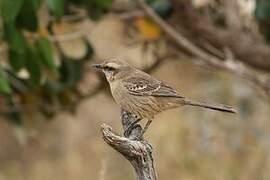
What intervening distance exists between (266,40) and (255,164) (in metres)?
Answer: 2.33

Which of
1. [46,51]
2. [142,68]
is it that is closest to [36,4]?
[46,51]

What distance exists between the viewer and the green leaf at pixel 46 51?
625 cm

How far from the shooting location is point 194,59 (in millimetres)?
7312

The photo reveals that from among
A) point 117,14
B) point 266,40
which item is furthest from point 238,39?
point 117,14

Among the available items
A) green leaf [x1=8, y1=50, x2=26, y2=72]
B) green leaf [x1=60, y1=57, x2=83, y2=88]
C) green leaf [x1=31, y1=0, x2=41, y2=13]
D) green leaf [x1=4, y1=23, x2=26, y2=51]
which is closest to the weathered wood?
green leaf [x1=31, y1=0, x2=41, y2=13]

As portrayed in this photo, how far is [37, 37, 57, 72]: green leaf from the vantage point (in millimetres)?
6248

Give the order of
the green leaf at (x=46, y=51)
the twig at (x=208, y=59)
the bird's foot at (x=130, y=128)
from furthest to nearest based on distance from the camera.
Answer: the twig at (x=208, y=59), the green leaf at (x=46, y=51), the bird's foot at (x=130, y=128)

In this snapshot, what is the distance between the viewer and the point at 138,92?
5.63 m

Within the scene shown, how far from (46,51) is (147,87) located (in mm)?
925

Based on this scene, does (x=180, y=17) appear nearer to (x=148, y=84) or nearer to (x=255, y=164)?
(x=148, y=84)

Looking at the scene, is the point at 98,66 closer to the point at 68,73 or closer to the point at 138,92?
the point at 138,92

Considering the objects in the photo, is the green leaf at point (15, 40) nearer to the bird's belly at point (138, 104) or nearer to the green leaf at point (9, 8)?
the green leaf at point (9, 8)

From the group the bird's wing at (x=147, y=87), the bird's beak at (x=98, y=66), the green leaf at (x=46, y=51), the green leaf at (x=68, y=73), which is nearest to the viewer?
the bird's beak at (x=98, y=66)

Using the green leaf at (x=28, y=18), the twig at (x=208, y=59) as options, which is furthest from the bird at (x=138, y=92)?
the twig at (x=208, y=59)
